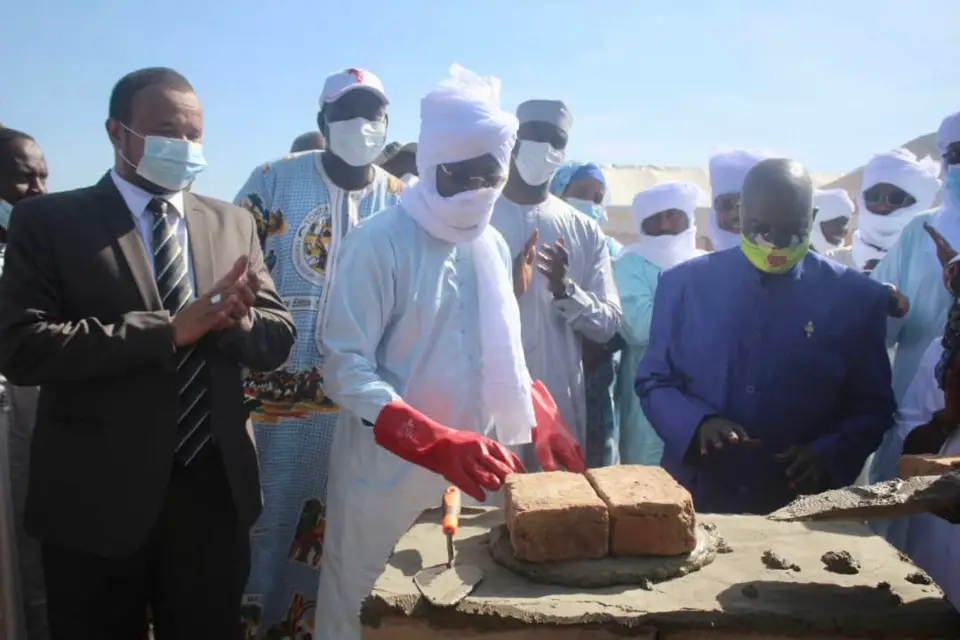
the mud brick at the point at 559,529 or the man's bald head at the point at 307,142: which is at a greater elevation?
the man's bald head at the point at 307,142

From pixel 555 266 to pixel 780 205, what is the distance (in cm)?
107

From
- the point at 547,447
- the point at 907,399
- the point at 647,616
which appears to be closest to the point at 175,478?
the point at 547,447

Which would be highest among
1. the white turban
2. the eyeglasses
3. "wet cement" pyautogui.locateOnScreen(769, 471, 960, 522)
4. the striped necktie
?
the white turban

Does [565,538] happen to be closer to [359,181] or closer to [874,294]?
[874,294]

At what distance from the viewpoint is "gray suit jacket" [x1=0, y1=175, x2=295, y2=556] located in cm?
217

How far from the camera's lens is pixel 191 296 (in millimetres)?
2434

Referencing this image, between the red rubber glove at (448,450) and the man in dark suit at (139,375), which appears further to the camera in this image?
the man in dark suit at (139,375)

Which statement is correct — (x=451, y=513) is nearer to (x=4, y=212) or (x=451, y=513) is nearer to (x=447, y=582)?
(x=447, y=582)

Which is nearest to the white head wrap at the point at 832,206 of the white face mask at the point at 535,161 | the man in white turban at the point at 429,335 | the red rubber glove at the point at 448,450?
the white face mask at the point at 535,161

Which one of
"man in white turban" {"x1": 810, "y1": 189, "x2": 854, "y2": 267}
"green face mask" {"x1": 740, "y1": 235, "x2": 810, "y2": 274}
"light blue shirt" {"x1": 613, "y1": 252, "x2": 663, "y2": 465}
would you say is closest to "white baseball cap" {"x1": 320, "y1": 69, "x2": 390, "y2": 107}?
"light blue shirt" {"x1": 613, "y1": 252, "x2": 663, "y2": 465}

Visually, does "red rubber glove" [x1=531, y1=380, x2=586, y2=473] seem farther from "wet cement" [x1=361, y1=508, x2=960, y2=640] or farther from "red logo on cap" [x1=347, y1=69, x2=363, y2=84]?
"red logo on cap" [x1=347, y1=69, x2=363, y2=84]

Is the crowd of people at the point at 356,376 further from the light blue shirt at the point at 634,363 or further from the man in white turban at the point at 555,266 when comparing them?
the light blue shirt at the point at 634,363

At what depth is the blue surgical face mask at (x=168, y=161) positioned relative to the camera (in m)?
2.38

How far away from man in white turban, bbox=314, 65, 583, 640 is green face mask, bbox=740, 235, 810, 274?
0.80 m
